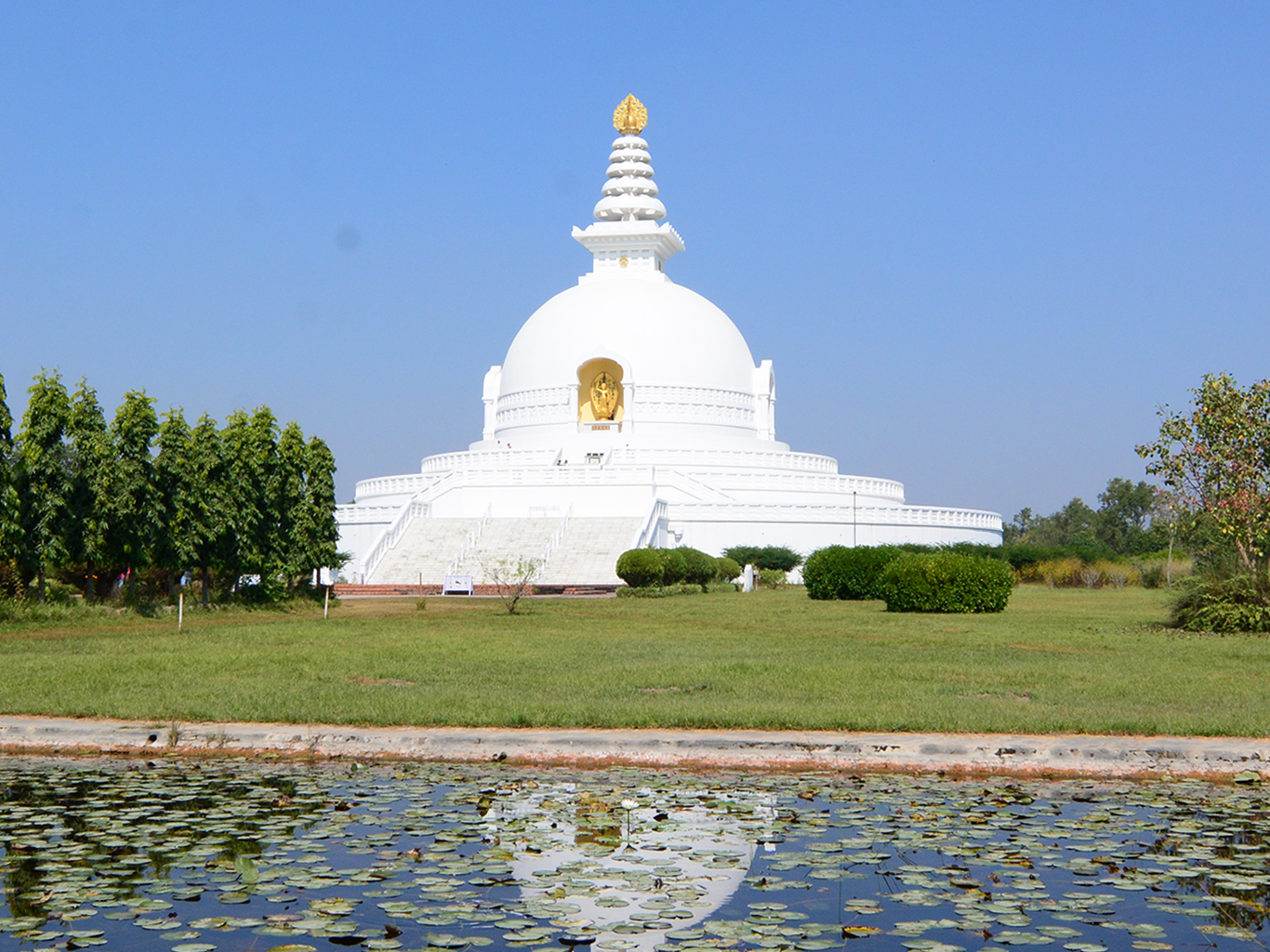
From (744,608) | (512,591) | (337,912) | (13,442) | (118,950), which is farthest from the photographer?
(512,591)

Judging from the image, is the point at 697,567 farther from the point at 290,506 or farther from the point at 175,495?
the point at 175,495

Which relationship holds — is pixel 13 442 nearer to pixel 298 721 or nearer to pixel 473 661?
pixel 473 661

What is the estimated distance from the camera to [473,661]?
15.2m

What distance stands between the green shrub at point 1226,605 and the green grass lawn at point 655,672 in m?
0.72

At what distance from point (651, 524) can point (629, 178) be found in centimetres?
2419

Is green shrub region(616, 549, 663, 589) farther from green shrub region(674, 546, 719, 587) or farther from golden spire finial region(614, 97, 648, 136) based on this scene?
golden spire finial region(614, 97, 648, 136)

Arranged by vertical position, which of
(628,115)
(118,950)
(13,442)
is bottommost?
(118,950)

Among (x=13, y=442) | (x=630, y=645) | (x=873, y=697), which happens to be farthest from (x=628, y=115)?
(x=873, y=697)

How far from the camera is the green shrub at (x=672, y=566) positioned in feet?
107

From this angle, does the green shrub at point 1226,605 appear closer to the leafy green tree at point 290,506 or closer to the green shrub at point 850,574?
the green shrub at point 850,574

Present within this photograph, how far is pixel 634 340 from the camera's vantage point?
5284 centimetres

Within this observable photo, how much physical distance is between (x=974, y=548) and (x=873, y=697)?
32725 millimetres

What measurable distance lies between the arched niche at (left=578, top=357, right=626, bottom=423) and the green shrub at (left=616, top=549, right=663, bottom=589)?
21.0 meters

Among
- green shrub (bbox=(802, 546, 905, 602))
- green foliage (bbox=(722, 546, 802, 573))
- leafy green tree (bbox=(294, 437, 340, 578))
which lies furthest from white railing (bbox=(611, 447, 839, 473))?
leafy green tree (bbox=(294, 437, 340, 578))
